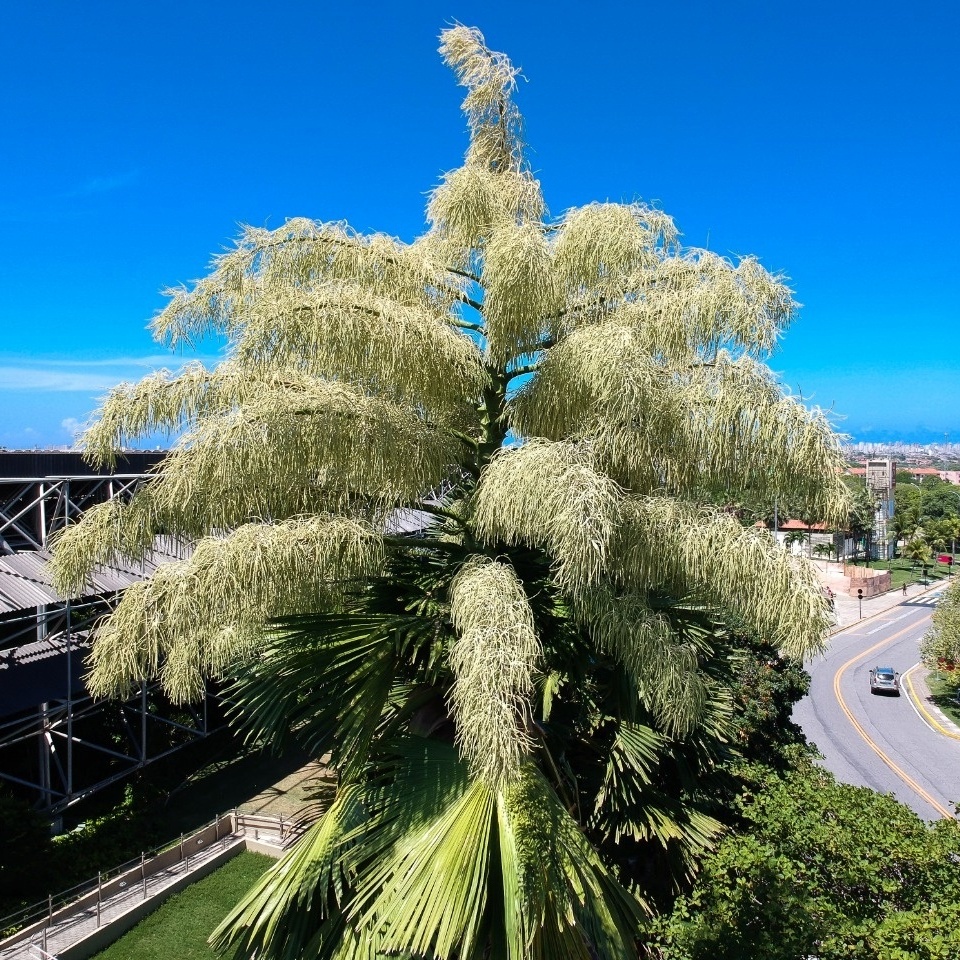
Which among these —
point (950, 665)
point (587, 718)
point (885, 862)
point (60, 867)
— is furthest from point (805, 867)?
point (950, 665)

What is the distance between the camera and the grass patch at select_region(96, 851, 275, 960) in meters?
8.50

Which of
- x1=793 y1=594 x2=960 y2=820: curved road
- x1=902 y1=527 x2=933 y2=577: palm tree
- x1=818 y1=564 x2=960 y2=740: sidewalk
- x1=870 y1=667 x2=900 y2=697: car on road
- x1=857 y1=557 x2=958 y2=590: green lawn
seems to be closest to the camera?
x1=793 y1=594 x2=960 y2=820: curved road

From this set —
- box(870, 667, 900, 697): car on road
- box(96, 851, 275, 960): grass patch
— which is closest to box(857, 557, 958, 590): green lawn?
box(870, 667, 900, 697): car on road

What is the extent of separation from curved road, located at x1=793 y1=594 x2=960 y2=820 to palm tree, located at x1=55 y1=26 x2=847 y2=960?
1195 centimetres

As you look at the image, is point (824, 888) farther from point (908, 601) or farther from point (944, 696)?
point (908, 601)

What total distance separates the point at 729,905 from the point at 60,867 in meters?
9.93

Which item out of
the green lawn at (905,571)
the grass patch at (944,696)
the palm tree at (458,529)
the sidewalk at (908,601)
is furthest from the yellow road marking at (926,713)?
the green lawn at (905,571)

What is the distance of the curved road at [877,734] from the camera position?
52.0ft

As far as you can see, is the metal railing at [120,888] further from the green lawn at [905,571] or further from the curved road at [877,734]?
the green lawn at [905,571]

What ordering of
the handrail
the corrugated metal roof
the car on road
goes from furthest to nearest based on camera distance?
the car on road → the corrugated metal roof → the handrail

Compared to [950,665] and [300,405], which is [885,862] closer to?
[300,405]

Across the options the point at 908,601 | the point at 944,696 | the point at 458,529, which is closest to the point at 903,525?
the point at 908,601

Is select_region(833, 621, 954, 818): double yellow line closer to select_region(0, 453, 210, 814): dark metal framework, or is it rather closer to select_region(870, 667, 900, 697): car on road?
select_region(870, 667, 900, 697): car on road

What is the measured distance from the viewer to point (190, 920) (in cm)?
916
